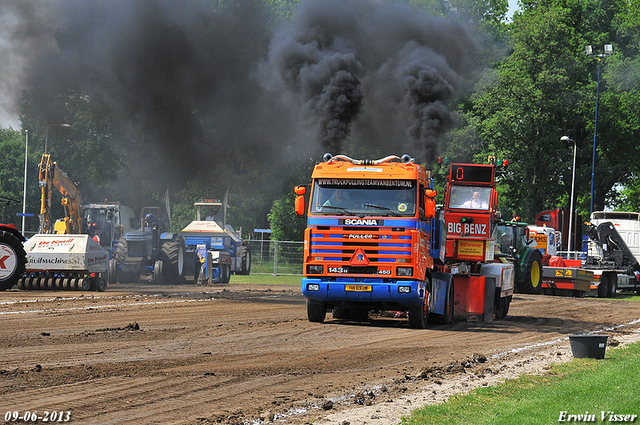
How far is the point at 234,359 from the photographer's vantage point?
1067 centimetres

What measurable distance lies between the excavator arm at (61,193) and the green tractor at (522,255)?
15.6m

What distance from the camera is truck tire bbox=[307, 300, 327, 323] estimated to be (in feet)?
53.5

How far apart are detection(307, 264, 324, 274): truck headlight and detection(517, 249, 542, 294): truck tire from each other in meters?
17.2

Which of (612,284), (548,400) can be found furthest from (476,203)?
(612,284)

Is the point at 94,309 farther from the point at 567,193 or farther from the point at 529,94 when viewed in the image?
the point at 567,193

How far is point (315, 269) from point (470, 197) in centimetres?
582

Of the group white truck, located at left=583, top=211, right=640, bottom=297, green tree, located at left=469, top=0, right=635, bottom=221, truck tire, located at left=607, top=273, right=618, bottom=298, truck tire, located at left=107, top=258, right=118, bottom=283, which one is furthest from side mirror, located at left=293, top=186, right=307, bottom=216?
green tree, located at left=469, top=0, right=635, bottom=221

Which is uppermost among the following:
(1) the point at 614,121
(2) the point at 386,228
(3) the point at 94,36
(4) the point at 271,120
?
(1) the point at 614,121

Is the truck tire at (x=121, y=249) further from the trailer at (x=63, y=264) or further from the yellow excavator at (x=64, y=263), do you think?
the trailer at (x=63, y=264)

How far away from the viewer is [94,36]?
71.0 ft

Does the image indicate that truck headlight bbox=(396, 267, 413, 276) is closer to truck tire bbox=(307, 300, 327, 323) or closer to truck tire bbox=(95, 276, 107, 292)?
truck tire bbox=(307, 300, 327, 323)

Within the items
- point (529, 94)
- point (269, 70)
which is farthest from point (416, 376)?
point (529, 94)

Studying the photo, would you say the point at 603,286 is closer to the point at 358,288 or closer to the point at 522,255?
the point at 522,255

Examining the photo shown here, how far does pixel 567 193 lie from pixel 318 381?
49.0 m
